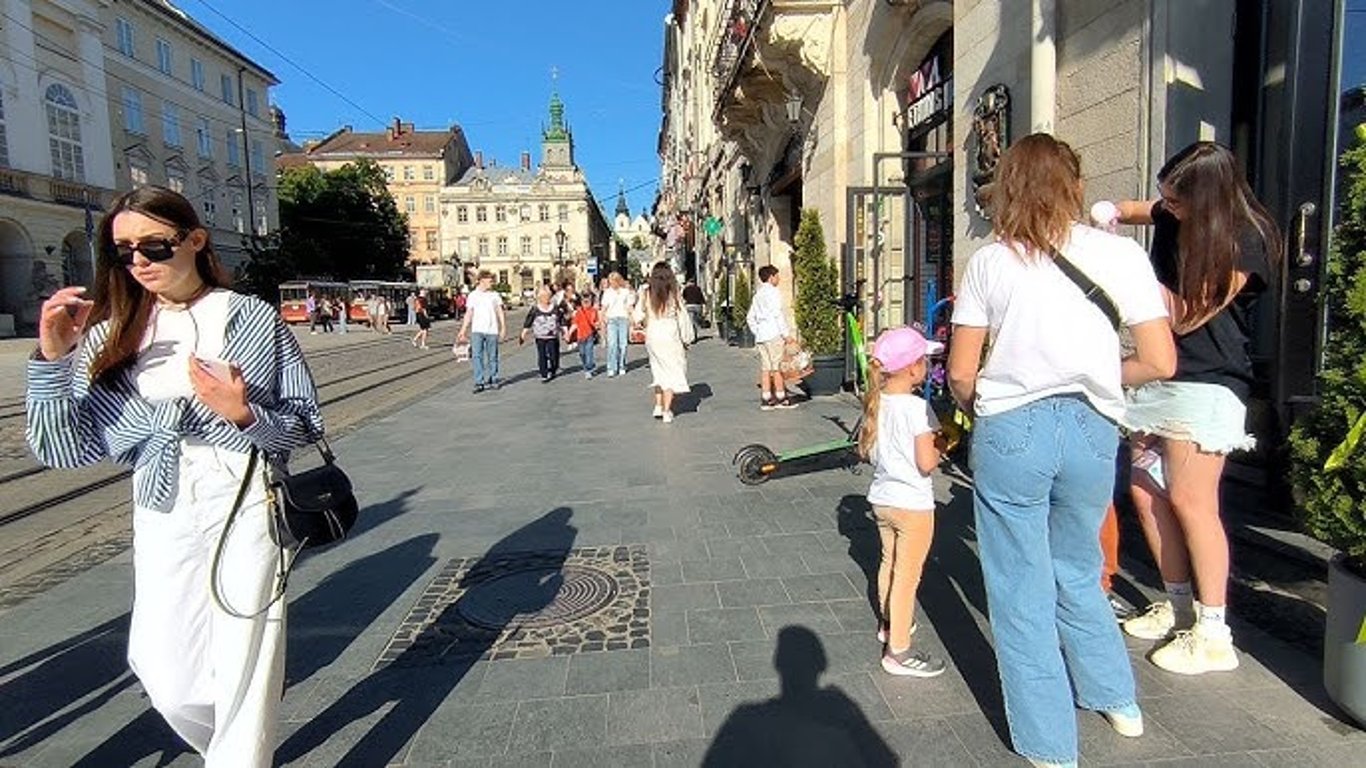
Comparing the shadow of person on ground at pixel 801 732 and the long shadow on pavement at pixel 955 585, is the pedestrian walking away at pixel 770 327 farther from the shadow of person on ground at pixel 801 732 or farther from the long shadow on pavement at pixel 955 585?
the shadow of person on ground at pixel 801 732

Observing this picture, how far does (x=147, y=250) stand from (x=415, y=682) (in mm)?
1991

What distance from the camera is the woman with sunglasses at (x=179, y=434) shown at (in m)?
2.05

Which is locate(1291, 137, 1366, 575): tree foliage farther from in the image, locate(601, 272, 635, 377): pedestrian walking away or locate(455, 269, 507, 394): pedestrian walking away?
locate(601, 272, 635, 377): pedestrian walking away

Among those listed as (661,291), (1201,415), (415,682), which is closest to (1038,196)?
(1201,415)

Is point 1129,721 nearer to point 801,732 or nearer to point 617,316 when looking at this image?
point 801,732

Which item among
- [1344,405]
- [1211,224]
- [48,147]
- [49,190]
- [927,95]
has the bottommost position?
[1344,405]

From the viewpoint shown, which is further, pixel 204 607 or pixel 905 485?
pixel 905 485

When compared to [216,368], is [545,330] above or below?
below

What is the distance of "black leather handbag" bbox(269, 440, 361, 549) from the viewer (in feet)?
7.25

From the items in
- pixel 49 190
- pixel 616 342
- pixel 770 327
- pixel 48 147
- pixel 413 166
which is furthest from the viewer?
pixel 413 166

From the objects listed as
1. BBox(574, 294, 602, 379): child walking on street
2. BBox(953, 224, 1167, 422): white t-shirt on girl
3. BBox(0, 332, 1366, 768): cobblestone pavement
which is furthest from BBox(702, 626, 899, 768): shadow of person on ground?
BBox(574, 294, 602, 379): child walking on street

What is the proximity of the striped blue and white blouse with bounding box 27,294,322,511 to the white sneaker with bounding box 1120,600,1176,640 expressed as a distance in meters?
3.35

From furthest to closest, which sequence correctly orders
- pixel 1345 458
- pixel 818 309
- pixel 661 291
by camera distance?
pixel 818 309 < pixel 661 291 < pixel 1345 458

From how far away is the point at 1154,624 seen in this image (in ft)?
11.1
